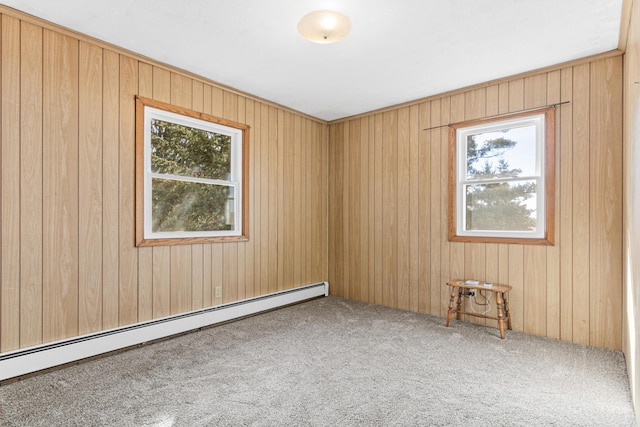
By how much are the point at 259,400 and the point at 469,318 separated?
241cm

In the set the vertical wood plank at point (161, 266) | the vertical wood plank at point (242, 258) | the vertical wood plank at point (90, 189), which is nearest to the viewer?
the vertical wood plank at point (90, 189)

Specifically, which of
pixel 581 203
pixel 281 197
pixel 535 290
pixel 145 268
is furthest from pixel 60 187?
pixel 581 203

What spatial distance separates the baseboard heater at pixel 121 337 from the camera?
7.66 ft

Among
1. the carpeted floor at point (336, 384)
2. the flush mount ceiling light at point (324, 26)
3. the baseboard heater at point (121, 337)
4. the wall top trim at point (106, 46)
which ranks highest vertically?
the wall top trim at point (106, 46)

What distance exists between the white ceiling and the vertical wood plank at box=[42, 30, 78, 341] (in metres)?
0.26

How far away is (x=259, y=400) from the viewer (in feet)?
6.76

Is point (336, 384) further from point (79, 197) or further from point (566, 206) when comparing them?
point (566, 206)

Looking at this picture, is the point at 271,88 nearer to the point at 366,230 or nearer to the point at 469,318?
the point at 366,230

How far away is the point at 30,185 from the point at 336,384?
97.5 inches

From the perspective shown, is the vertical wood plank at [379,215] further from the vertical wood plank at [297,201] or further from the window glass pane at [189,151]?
the window glass pane at [189,151]

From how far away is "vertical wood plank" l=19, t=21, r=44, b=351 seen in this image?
2.38 m

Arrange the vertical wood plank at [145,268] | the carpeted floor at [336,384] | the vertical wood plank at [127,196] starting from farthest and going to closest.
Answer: the vertical wood plank at [145,268] < the vertical wood plank at [127,196] < the carpeted floor at [336,384]

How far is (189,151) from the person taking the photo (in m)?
3.42

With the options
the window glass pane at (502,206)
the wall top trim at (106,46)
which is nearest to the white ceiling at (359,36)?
the wall top trim at (106,46)
